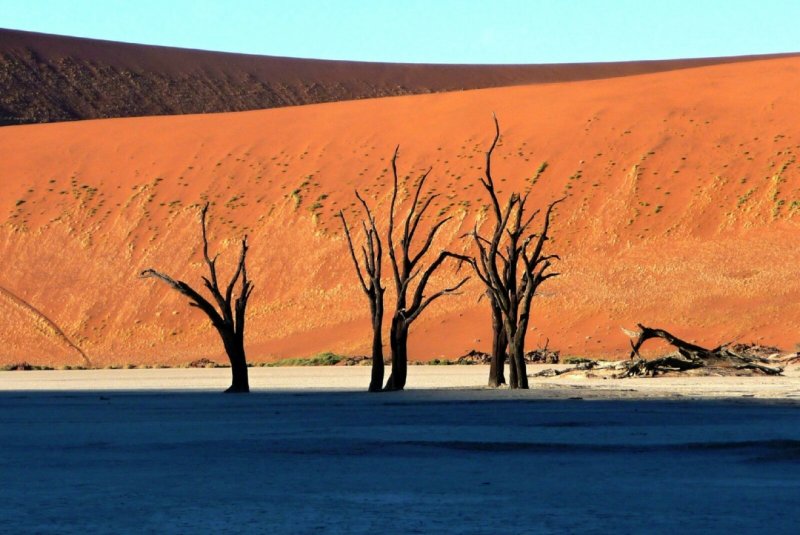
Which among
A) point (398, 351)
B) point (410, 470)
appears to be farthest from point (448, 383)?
point (410, 470)

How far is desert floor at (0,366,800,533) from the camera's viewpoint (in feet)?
32.8

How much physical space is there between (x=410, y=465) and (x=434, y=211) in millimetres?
63049

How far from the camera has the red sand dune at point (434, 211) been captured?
2506 inches

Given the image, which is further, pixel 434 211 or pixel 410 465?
pixel 434 211

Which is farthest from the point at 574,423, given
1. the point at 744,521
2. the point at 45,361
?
the point at 45,361

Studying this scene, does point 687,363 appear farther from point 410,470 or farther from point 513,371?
point 410,470

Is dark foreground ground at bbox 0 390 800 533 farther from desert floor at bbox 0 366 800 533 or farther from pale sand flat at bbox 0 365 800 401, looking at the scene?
pale sand flat at bbox 0 365 800 401

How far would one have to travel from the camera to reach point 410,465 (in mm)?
14008

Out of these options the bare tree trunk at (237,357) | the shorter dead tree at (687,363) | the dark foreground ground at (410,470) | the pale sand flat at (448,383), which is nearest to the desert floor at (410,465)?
the dark foreground ground at (410,470)

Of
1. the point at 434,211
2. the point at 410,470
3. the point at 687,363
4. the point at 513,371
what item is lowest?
the point at 410,470

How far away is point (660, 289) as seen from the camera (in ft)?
208

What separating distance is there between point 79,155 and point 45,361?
26.5 meters

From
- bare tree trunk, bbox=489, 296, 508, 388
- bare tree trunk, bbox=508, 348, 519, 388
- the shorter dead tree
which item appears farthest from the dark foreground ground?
the shorter dead tree

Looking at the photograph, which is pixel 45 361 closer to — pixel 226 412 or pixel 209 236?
pixel 209 236
